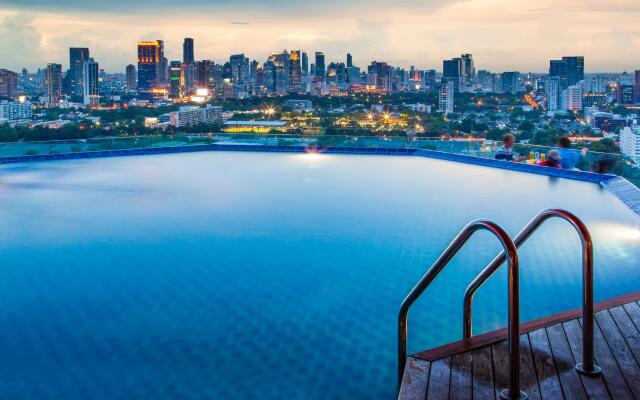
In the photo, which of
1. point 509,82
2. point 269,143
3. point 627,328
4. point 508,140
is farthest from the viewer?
point 509,82

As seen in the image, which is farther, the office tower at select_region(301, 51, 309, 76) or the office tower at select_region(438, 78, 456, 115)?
the office tower at select_region(301, 51, 309, 76)

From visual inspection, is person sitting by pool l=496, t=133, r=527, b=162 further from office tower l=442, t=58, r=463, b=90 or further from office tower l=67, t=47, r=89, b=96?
office tower l=67, t=47, r=89, b=96

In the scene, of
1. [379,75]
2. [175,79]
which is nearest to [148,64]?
[175,79]

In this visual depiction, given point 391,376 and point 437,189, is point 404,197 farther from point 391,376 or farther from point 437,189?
point 391,376

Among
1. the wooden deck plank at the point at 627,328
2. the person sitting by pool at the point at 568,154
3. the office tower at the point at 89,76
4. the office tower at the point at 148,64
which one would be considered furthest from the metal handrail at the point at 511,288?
the office tower at the point at 148,64

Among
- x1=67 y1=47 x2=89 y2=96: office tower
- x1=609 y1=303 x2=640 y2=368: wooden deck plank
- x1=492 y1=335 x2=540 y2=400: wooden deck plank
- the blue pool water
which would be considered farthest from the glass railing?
x1=67 y1=47 x2=89 y2=96: office tower

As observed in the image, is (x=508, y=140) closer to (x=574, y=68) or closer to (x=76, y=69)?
(x=574, y=68)
